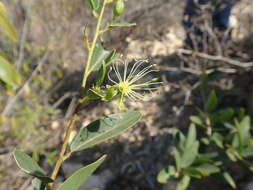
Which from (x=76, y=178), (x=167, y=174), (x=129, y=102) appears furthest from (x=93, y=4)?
(x=129, y=102)

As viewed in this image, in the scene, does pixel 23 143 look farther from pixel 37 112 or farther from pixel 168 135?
pixel 168 135

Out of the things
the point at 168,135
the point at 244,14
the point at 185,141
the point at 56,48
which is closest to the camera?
the point at 185,141

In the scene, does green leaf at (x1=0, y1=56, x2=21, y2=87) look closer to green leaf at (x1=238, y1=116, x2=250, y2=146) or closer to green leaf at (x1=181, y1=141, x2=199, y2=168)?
green leaf at (x1=181, y1=141, x2=199, y2=168)

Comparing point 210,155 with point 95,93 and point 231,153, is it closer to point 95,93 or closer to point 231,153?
point 231,153

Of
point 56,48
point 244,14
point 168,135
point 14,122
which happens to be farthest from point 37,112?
point 244,14

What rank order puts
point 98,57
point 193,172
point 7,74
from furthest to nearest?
1. point 193,172
2. point 98,57
3. point 7,74

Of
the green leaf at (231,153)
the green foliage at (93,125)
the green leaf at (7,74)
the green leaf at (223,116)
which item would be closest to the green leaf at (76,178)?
the green foliage at (93,125)

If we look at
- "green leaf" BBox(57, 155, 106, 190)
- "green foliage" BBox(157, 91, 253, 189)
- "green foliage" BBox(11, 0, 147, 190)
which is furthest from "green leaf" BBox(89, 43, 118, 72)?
"green foliage" BBox(157, 91, 253, 189)
